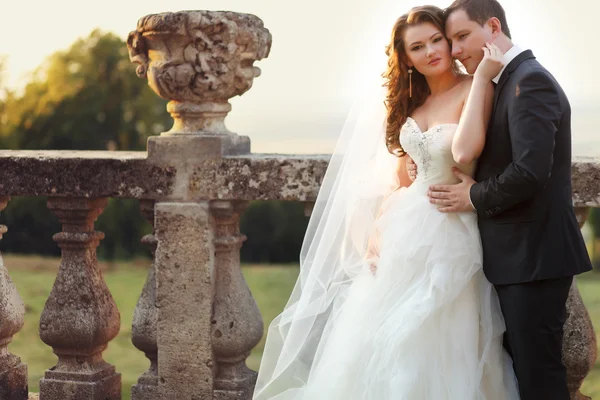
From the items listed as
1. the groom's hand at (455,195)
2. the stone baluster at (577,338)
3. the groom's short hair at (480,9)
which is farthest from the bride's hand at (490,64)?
the stone baluster at (577,338)

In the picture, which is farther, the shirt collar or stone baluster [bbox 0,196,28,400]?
stone baluster [bbox 0,196,28,400]

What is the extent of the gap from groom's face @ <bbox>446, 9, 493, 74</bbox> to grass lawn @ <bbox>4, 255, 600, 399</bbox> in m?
7.05

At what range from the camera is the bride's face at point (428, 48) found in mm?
3100

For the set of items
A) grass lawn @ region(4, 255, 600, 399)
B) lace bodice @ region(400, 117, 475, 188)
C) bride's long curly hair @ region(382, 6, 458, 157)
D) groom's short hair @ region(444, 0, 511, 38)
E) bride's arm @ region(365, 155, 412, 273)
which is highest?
groom's short hair @ region(444, 0, 511, 38)

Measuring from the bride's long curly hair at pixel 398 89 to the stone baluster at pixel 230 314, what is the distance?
2.89 ft

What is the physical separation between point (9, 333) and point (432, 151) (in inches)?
96.9

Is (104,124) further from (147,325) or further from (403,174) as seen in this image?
(403,174)

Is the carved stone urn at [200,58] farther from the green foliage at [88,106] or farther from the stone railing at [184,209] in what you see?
the green foliage at [88,106]

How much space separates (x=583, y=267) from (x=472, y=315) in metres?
0.43

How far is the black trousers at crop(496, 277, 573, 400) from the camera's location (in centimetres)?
297

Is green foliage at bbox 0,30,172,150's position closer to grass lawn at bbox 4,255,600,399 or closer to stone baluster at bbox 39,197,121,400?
grass lawn at bbox 4,255,600,399

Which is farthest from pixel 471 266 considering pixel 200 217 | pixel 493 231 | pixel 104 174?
pixel 104 174

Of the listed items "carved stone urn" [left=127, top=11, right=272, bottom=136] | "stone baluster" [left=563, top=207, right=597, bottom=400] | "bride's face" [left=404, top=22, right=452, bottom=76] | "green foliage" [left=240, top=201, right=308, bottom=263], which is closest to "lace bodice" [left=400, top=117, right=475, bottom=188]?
"bride's face" [left=404, top=22, right=452, bottom=76]

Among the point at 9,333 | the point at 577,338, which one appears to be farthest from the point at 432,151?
the point at 9,333
